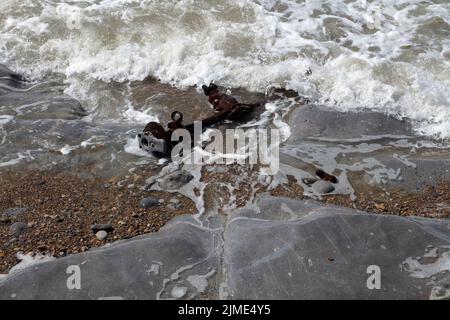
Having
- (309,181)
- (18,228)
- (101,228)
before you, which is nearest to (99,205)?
(101,228)

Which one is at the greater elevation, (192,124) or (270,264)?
(192,124)

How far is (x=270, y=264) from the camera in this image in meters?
3.33

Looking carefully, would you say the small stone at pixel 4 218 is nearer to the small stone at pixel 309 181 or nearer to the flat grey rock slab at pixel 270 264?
the flat grey rock slab at pixel 270 264

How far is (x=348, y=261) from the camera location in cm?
332

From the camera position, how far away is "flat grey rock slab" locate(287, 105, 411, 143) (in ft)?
17.3

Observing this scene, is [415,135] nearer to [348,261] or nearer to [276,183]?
[276,183]

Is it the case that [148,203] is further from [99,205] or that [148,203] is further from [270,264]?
[270,264]

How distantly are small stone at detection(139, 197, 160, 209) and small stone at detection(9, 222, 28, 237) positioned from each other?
40.6 inches

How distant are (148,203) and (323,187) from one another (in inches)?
65.9

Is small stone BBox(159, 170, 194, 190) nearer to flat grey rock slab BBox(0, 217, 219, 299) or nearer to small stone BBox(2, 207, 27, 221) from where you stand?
flat grey rock slab BBox(0, 217, 219, 299)

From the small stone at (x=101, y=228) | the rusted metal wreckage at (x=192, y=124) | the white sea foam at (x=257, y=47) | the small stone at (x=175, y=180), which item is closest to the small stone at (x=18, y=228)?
the small stone at (x=101, y=228)

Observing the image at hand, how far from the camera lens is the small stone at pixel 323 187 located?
4438 millimetres

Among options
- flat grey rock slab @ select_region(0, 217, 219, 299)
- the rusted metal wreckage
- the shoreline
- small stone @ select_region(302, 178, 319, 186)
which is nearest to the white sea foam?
the rusted metal wreckage

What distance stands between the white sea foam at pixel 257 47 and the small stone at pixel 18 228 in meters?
2.09
